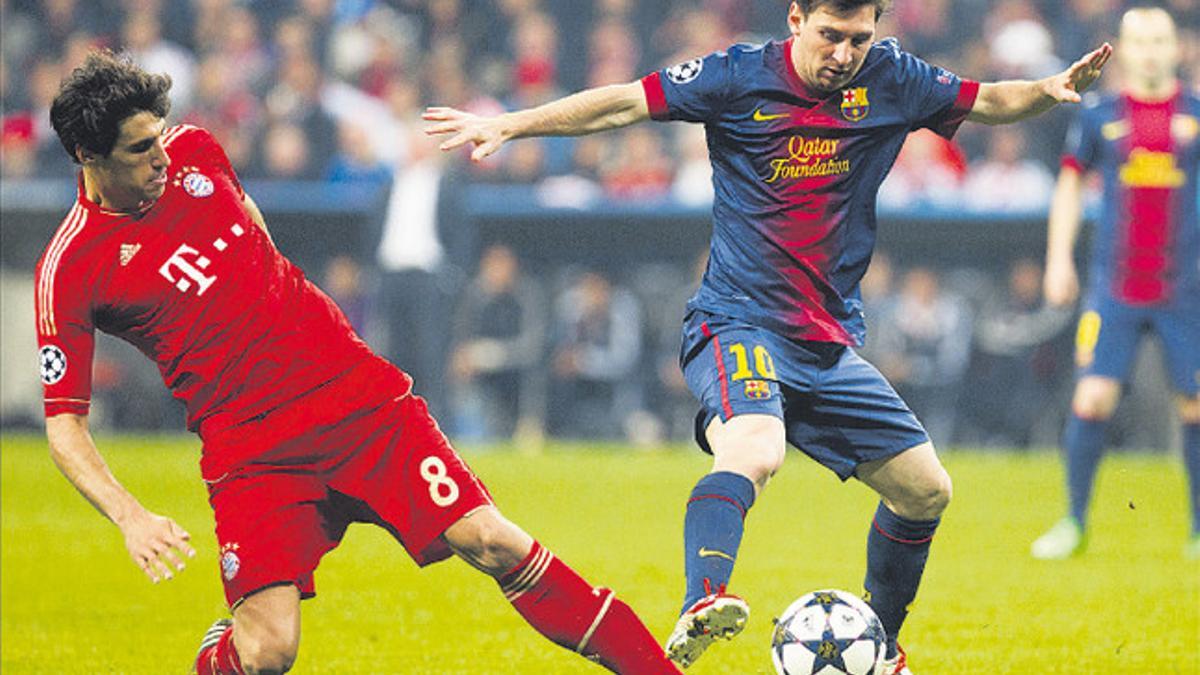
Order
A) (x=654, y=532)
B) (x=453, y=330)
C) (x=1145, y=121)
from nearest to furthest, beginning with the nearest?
(x=1145, y=121)
(x=654, y=532)
(x=453, y=330)

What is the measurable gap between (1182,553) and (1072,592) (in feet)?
5.83

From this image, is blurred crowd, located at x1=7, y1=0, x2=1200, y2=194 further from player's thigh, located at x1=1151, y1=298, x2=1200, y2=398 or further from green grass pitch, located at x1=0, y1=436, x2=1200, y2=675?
player's thigh, located at x1=1151, y1=298, x2=1200, y2=398

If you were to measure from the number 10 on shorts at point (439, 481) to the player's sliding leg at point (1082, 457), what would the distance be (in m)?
5.43

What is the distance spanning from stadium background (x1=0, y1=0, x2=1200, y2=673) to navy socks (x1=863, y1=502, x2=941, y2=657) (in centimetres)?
733

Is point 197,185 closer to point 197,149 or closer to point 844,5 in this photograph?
point 197,149

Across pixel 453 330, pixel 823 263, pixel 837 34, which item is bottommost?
pixel 453 330

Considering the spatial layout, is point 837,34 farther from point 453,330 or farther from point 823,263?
point 453,330

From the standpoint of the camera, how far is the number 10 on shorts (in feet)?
18.3

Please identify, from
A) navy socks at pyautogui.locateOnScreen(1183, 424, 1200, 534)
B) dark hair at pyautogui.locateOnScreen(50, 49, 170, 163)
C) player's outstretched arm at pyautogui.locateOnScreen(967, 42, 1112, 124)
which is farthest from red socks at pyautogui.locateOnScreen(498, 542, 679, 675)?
navy socks at pyautogui.locateOnScreen(1183, 424, 1200, 534)

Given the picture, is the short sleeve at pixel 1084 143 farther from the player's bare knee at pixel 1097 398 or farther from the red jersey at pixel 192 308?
the red jersey at pixel 192 308

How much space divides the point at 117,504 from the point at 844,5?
2.63 metres

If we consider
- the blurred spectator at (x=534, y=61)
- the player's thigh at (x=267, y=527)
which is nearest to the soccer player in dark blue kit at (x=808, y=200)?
the player's thigh at (x=267, y=527)

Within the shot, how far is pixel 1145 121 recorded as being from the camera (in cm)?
1029

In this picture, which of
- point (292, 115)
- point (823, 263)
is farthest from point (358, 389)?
point (292, 115)
